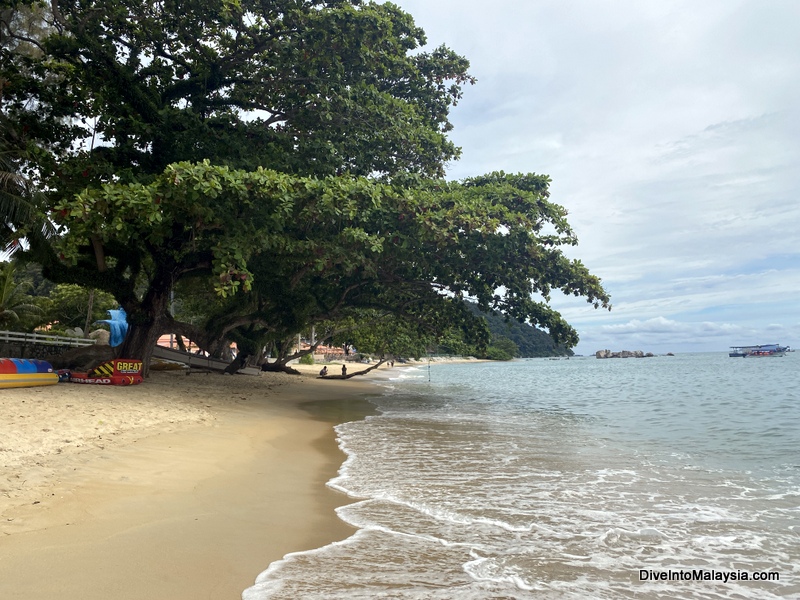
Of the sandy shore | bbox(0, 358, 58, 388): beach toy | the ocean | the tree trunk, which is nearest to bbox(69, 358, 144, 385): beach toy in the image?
bbox(0, 358, 58, 388): beach toy

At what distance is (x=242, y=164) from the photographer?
Result: 12.7m

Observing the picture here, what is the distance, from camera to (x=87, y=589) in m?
3.06

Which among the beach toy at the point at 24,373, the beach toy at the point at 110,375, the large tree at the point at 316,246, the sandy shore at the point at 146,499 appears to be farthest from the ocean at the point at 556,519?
the beach toy at the point at 24,373

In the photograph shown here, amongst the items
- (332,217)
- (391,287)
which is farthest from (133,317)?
(391,287)

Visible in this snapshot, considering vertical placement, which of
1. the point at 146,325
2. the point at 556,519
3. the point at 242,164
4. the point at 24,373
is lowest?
the point at 556,519

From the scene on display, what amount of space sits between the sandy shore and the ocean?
1.26 feet

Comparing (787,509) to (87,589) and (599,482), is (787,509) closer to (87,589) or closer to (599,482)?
(599,482)

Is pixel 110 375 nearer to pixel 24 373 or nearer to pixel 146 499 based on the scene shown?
pixel 24 373

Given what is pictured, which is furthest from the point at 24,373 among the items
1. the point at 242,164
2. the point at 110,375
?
the point at 242,164

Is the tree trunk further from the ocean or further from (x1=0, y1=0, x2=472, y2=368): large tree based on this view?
the ocean

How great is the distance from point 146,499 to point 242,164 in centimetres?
956

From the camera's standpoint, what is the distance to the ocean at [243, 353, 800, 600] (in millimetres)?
3559

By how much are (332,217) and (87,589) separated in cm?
945

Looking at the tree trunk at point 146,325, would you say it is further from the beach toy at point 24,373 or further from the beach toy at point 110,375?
the beach toy at point 24,373
